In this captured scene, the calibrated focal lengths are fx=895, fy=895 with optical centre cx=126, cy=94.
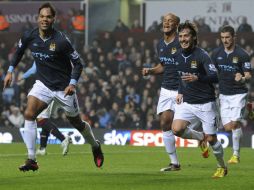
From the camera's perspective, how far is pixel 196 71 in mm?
12844

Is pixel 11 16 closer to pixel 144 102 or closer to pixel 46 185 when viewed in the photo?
pixel 144 102

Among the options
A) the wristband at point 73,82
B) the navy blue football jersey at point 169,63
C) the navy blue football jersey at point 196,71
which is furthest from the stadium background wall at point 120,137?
the wristband at point 73,82

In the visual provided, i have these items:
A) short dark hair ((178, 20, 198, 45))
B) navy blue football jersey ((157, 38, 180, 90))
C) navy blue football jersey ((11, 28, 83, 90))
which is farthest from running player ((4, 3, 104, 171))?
navy blue football jersey ((157, 38, 180, 90))

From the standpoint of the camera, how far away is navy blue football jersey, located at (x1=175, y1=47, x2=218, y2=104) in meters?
12.8

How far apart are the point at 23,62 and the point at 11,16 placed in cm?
199

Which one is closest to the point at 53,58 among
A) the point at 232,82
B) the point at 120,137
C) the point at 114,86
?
the point at 232,82

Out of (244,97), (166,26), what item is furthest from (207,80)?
(244,97)

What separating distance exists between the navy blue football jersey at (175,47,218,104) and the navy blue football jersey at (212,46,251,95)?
355 centimetres

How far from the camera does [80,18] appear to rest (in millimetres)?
29484

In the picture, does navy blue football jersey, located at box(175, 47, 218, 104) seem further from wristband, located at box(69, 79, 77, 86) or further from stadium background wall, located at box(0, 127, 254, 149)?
stadium background wall, located at box(0, 127, 254, 149)

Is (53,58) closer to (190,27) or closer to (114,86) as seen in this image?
(190,27)

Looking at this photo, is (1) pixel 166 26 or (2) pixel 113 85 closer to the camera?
(1) pixel 166 26

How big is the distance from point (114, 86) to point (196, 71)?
1516 centimetres

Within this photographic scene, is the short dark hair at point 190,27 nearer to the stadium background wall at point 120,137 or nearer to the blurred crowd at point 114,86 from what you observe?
the stadium background wall at point 120,137
